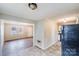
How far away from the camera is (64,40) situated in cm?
138

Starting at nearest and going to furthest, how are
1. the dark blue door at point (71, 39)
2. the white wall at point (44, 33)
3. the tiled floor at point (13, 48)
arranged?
1. the dark blue door at point (71, 39)
2. the tiled floor at point (13, 48)
3. the white wall at point (44, 33)

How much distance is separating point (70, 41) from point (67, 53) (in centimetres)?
24

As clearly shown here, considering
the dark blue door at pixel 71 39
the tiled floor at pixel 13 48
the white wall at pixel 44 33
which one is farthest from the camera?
the white wall at pixel 44 33

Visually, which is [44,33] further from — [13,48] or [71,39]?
[71,39]

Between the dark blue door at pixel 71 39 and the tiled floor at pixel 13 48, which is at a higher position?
the dark blue door at pixel 71 39

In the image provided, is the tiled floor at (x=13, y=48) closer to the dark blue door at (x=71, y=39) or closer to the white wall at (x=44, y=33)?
the white wall at (x=44, y=33)

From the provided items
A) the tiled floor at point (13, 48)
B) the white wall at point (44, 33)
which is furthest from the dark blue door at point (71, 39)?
the white wall at point (44, 33)

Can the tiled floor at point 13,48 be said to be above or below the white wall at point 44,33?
below

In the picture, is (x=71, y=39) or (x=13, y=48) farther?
(x=13, y=48)

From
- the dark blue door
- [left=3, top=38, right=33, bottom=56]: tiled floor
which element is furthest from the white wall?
the dark blue door

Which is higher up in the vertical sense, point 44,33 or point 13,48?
point 44,33

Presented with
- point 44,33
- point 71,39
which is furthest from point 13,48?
point 71,39

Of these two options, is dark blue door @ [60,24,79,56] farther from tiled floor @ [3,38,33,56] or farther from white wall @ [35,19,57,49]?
white wall @ [35,19,57,49]

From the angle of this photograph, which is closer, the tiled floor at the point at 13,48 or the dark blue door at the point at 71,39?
the dark blue door at the point at 71,39
